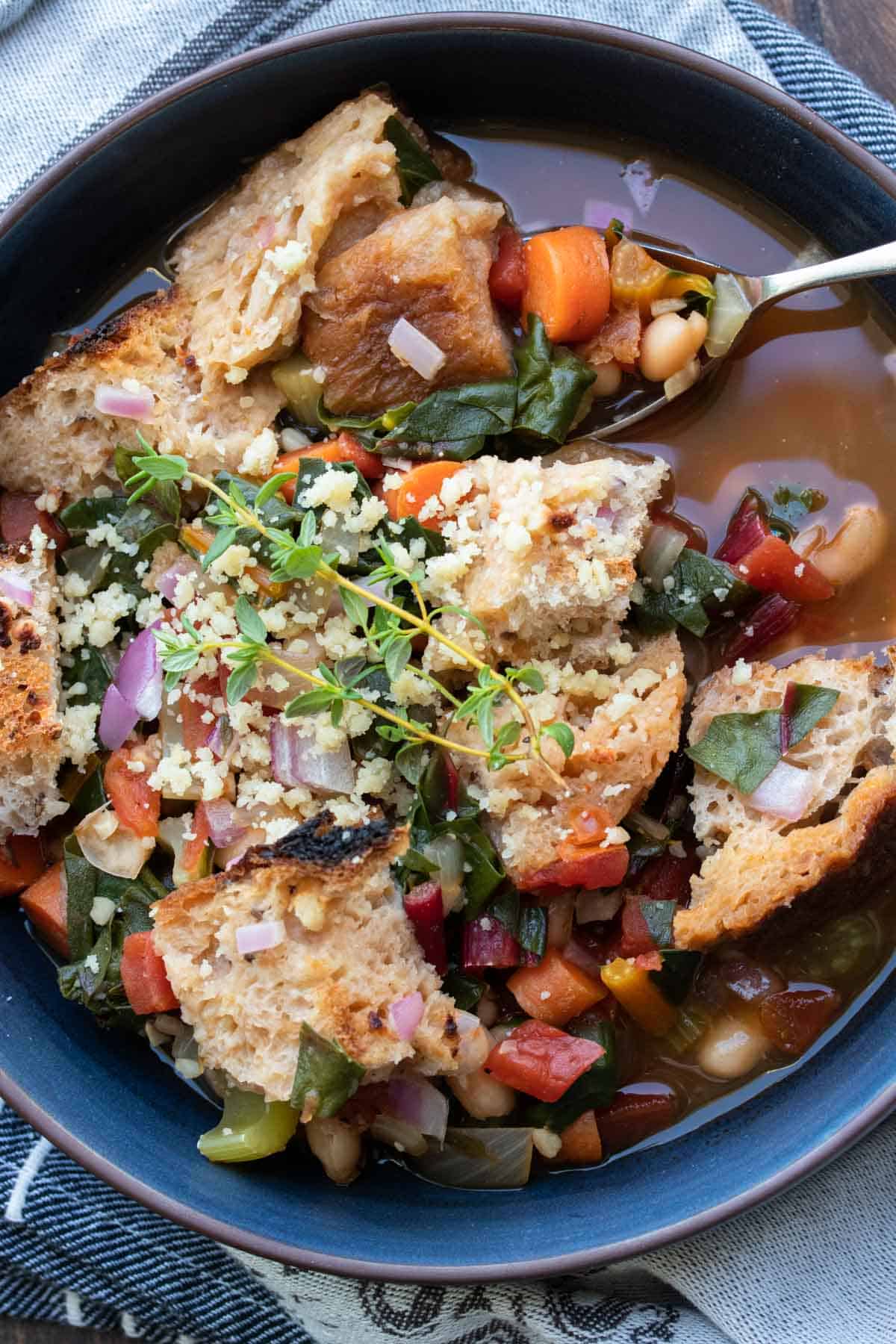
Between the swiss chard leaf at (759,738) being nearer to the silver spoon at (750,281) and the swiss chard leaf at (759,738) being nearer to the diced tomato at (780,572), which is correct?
the diced tomato at (780,572)

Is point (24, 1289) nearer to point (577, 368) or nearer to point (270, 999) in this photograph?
point (270, 999)

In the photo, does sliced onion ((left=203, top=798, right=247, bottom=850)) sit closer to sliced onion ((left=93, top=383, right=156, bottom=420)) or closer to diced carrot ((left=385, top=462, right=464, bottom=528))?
diced carrot ((left=385, top=462, right=464, bottom=528))

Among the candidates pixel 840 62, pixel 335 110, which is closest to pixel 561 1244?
pixel 335 110

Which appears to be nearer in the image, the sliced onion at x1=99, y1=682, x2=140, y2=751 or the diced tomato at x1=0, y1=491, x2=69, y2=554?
the sliced onion at x1=99, y1=682, x2=140, y2=751

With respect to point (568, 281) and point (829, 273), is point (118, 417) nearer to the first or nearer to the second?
point (568, 281)

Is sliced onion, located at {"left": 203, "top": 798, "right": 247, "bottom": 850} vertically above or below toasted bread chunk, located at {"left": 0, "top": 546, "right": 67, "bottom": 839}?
below

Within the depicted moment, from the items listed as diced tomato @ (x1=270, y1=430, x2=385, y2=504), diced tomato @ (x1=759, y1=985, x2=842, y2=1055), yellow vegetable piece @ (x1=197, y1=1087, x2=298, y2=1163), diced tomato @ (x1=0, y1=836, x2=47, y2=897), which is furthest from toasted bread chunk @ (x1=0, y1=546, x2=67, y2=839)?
diced tomato @ (x1=759, y1=985, x2=842, y2=1055)

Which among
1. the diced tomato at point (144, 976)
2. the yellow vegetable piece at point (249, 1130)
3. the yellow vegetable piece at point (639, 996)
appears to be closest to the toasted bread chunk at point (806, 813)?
the yellow vegetable piece at point (639, 996)
